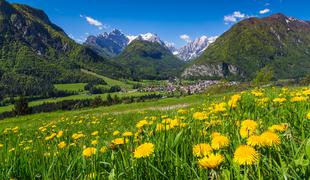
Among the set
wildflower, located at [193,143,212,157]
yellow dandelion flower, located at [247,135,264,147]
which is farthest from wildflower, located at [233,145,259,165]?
wildflower, located at [193,143,212,157]

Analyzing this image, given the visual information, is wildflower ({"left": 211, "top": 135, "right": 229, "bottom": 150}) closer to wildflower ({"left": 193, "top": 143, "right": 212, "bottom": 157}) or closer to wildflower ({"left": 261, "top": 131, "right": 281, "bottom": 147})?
wildflower ({"left": 193, "top": 143, "right": 212, "bottom": 157})

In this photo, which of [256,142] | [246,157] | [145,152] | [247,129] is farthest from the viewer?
[247,129]

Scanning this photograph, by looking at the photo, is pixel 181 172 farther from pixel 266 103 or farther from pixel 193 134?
pixel 266 103

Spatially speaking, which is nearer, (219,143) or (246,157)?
(246,157)

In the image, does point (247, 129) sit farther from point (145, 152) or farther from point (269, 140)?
point (145, 152)

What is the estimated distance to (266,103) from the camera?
5730mm

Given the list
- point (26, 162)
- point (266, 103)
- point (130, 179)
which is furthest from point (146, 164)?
point (266, 103)

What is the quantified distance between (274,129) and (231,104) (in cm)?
229

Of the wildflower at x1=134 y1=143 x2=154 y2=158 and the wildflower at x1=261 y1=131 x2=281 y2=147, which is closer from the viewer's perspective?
the wildflower at x1=261 y1=131 x2=281 y2=147

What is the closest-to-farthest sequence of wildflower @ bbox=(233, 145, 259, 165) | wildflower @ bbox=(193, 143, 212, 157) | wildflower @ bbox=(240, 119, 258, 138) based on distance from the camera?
wildflower @ bbox=(233, 145, 259, 165) → wildflower @ bbox=(193, 143, 212, 157) → wildflower @ bbox=(240, 119, 258, 138)

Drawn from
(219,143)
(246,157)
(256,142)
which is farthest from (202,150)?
(246,157)

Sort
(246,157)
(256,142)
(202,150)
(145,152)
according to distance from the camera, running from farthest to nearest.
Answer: (145,152) → (202,150) → (256,142) → (246,157)

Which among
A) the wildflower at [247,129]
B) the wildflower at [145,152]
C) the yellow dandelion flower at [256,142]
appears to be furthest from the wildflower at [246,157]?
the wildflower at [247,129]

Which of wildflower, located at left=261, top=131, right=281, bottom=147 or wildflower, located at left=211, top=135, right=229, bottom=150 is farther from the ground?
wildflower, located at left=261, top=131, right=281, bottom=147
